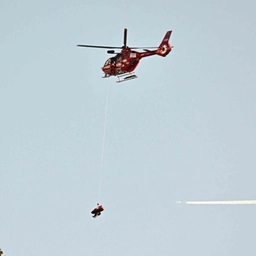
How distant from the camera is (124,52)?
105250 millimetres

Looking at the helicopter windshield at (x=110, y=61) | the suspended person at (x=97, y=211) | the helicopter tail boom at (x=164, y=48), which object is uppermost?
the helicopter tail boom at (x=164, y=48)

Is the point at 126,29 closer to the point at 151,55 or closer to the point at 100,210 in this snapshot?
the point at 151,55

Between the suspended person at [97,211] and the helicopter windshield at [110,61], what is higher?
the helicopter windshield at [110,61]

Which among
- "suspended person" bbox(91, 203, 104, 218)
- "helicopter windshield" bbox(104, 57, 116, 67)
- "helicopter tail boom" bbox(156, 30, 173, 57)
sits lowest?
"suspended person" bbox(91, 203, 104, 218)

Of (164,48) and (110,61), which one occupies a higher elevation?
(164,48)

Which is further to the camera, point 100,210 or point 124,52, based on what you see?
point 124,52

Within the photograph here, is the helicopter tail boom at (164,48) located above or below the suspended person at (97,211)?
above

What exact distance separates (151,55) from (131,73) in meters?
3.61

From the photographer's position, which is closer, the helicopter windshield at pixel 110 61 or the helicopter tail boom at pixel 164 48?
the helicopter tail boom at pixel 164 48

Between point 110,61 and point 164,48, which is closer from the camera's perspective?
point 164,48

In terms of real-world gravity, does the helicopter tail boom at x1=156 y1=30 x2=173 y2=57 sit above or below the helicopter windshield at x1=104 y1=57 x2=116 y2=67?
above

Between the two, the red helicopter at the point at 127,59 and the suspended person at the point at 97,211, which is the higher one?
the red helicopter at the point at 127,59

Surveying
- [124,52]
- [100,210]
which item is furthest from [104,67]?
[100,210]

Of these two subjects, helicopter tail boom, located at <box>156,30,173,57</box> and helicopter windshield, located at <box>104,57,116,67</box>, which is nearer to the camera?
helicopter tail boom, located at <box>156,30,173,57</box>
